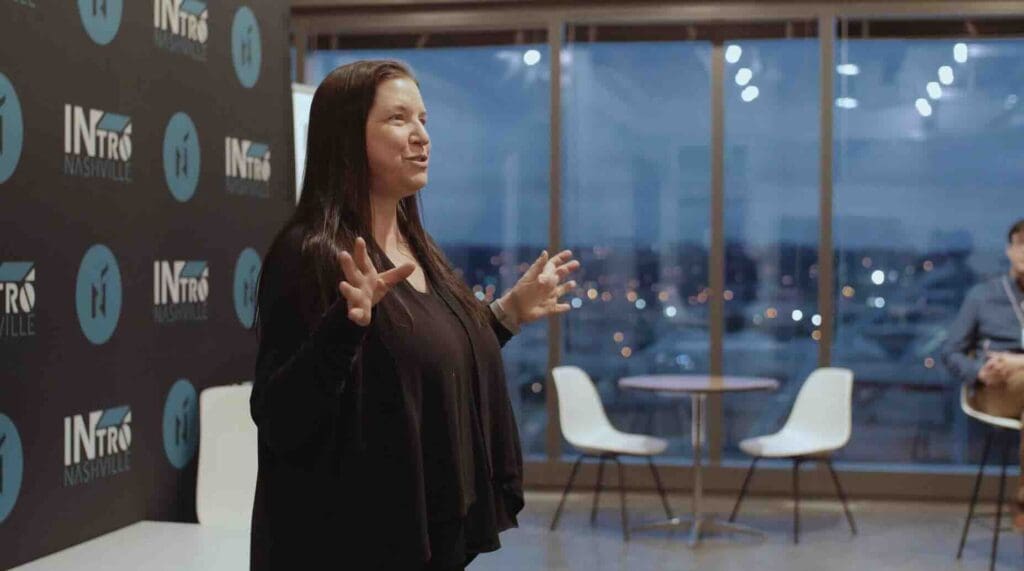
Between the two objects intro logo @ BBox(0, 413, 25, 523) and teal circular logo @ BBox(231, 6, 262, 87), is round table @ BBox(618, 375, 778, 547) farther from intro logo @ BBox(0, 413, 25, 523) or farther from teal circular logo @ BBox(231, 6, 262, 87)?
intro logo @ BBox(0, 413, 25, 523)

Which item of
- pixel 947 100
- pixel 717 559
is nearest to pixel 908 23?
pixel 947 100

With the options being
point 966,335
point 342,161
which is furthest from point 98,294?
point 966,335

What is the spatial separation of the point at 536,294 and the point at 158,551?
2.18 metres

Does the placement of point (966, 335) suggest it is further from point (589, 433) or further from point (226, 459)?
point (226, 459)

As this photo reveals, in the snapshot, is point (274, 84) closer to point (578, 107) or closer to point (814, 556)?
point (578, 107)

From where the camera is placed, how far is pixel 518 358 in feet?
24.4

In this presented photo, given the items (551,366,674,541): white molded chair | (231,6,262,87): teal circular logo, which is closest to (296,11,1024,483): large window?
(551,366,674,541): white molded chair

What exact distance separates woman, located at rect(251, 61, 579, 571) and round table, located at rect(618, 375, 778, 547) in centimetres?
389

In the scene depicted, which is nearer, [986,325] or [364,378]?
[364,378]

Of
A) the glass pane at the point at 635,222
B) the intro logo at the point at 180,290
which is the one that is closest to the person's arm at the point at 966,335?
the glass pane at the point at 635,222

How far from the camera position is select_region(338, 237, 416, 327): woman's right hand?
1601 mm

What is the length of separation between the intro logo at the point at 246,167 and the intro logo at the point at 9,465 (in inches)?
71.7

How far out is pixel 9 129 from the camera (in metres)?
3.54

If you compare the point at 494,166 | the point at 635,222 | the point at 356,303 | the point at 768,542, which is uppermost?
the point at 494,166
